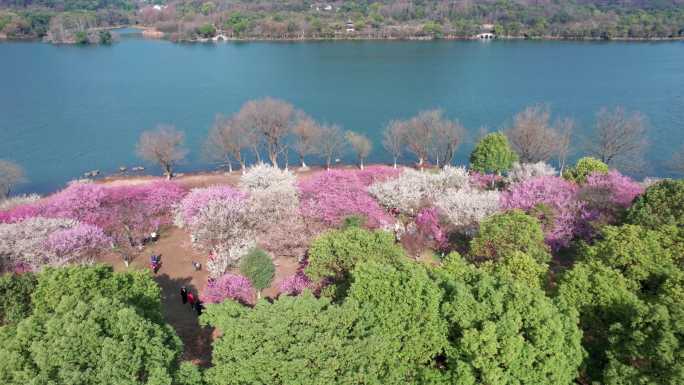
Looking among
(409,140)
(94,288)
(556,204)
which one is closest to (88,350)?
(94,288)

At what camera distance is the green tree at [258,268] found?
18422 millimetres

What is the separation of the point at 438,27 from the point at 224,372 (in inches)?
4403

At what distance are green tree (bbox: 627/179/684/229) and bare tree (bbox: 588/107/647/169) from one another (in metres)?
18.5

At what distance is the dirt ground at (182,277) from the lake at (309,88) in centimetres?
1829

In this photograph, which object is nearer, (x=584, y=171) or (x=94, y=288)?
(x=94, y=288)

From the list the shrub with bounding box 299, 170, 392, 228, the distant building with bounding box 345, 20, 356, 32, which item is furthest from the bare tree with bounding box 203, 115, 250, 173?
the distant building with bounding box 345, 20, 356, 32

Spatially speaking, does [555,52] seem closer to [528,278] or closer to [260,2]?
[528,278]

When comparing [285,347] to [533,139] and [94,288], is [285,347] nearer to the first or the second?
[94,288]

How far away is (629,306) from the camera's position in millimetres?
13375

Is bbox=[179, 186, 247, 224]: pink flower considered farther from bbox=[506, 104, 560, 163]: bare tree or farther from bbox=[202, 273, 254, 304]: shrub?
bbox=[506, 104, 560, 163]: bare tree

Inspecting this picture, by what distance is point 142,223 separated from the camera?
79.9ft

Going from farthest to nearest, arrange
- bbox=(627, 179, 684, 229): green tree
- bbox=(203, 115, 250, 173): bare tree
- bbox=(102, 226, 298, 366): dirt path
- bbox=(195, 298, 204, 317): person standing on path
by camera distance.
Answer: bbox=(203, 115, 250, 173): bare tree
bbox=(627, 179, 684, 229): green tree
bbox=(195, 298, 204, 317): person standing on path
bbox=(102, 226, 298, 366): dirt path

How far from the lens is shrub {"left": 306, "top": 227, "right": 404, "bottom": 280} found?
52.0ft

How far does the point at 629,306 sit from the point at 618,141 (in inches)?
1097
